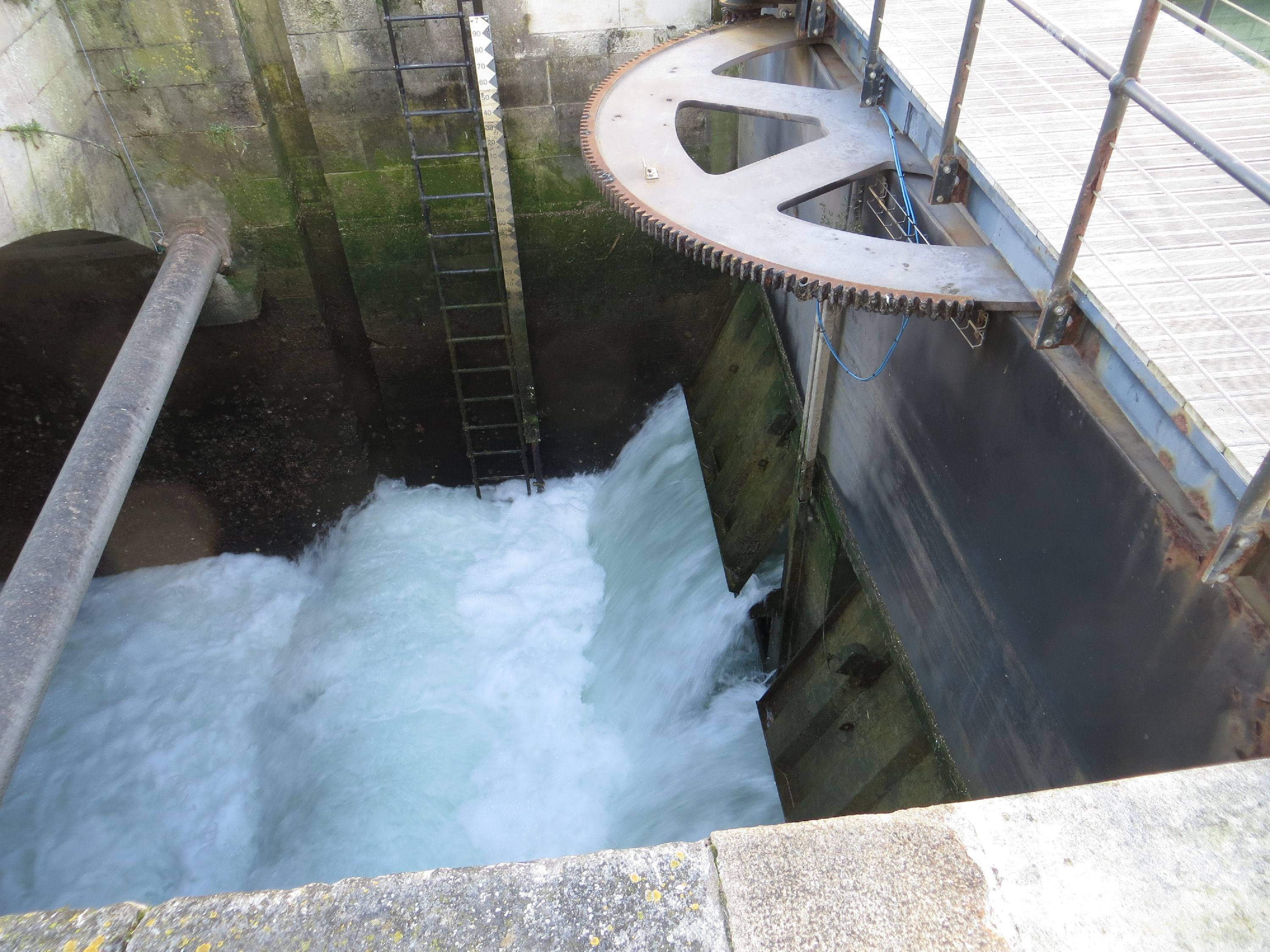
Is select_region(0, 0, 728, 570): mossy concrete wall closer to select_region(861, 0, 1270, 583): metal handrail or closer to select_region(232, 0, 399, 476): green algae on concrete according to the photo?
select_region(232, 0, 399, 476): green algae on concrete

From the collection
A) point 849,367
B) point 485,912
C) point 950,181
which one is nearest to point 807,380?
point 849,367

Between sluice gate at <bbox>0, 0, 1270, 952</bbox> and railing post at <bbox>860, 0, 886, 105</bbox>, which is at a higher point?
railing post at <bbox>860, 0, 886, 105</bbox>

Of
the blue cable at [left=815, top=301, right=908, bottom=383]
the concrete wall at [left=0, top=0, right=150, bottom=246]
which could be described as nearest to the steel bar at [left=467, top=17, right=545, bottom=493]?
the concrete wall at [left=0, top=0, right=150, bottom=246]

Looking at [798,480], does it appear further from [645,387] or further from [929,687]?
[645,387]

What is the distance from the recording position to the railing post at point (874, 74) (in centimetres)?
407

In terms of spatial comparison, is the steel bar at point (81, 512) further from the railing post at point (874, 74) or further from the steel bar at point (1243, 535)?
the railing post at point (874, 74)

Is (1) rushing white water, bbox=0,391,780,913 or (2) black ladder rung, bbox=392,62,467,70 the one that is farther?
(2) black ladder rung, bbox=392,62,467,70

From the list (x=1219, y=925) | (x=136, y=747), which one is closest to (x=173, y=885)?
(x=136, y=747)

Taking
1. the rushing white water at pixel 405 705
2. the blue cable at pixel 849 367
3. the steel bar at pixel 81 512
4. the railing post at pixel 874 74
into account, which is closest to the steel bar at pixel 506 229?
the rushing white water at pixel 405 705

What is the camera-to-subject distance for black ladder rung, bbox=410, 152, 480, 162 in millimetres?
6820

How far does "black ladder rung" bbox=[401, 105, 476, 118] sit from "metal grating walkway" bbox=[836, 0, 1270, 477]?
319 centimetres

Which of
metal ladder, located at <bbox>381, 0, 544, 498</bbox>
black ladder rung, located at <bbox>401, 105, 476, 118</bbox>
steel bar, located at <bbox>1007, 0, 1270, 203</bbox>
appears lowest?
metal ladder, located at <bbox>381, 0, 544, 498</bbox>

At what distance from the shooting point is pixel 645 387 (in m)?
8.62

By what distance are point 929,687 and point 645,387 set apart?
5024 millimetres
